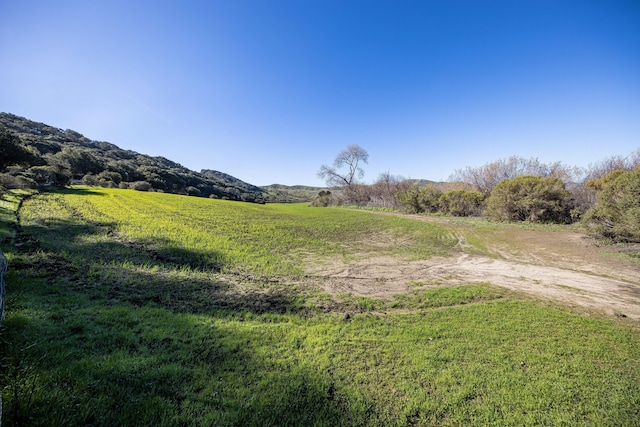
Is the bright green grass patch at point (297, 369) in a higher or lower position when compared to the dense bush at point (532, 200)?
lower

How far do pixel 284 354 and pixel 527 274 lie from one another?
456 inches

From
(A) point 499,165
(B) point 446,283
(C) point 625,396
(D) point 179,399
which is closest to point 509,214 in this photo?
(A) point 499,165

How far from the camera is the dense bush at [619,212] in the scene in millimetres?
13391

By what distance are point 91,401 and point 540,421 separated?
241 inches

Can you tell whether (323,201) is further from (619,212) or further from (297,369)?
(297,369)

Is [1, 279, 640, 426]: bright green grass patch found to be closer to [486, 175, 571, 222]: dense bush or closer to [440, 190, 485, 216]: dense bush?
[486, 175, 571, 222]: dense bush

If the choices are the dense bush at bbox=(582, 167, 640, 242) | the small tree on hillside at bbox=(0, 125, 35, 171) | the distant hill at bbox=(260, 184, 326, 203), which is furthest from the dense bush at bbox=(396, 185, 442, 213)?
the distant hill at bbox=(260, 184, 326, 203)

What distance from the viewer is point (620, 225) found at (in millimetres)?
14039

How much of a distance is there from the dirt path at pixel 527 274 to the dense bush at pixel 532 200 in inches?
423

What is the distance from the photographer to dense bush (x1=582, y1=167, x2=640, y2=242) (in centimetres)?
1339

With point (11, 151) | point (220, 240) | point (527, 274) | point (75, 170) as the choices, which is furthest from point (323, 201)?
point (75, 170)

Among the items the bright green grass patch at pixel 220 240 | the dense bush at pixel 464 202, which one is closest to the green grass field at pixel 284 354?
the bright green grass patch at pixel 220 240

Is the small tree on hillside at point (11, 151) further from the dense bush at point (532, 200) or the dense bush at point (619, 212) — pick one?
the dense bush at point (532, 200)

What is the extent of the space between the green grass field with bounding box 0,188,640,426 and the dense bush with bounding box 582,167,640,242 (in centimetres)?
1308
